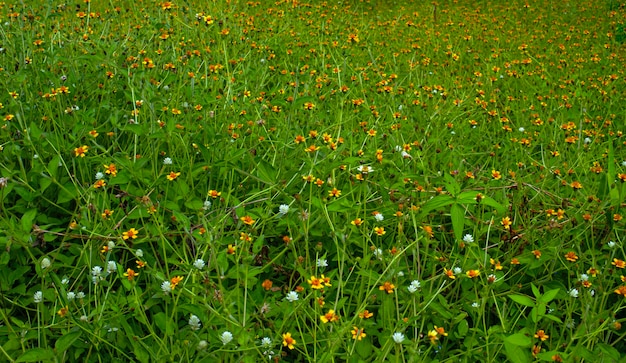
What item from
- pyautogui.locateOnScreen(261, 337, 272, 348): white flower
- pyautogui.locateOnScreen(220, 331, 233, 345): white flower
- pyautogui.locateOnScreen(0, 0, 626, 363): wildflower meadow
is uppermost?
pyautogui.locateOnScreen(220, 331, 233, 345): white flower

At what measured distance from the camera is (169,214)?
7.06 feet

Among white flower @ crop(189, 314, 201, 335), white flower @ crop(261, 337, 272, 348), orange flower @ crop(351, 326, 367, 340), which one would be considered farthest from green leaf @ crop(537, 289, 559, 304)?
white flower @ crop(189, 314, 201, 335)

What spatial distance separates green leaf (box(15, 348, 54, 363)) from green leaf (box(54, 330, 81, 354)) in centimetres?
2

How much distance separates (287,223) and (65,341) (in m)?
0.70

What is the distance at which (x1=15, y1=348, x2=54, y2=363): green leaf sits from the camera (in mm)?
1506

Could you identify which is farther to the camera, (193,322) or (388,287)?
(388,287)

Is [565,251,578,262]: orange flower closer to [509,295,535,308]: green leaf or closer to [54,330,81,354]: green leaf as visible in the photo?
[509,295,535,308]: green leaf

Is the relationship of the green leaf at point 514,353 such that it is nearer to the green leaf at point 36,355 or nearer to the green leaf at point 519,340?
the green leaf at point 519,340

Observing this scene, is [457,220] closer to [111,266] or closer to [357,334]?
[357,334]

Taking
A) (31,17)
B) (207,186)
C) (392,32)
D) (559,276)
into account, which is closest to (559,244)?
(559,276)

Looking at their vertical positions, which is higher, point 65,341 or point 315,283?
point 315,283

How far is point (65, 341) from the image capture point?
5.11 feet

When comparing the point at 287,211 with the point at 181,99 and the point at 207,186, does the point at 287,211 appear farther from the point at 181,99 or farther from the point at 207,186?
the point at 181,99

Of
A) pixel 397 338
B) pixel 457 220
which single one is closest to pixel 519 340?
pixel 397 338
